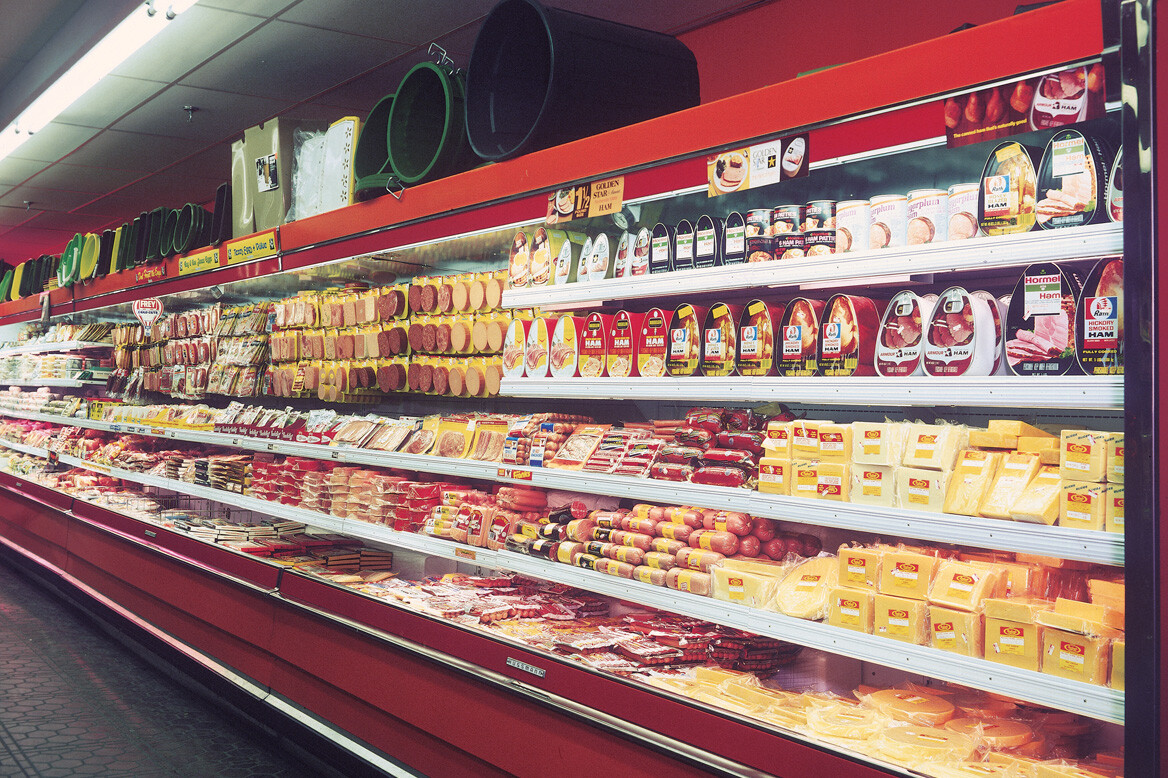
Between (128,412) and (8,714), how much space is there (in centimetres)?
254

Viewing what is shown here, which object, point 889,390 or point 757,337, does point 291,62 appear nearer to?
point 757,337

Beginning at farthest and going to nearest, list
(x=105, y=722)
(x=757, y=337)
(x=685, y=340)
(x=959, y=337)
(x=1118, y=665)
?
(x=105, y=722) → (x=685, y=340) → (x=757, y=337) → (x=959, y=337) → (x=1118, y=665)

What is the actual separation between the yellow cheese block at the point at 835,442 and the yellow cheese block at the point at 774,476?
0.11 m

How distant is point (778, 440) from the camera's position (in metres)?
2.36

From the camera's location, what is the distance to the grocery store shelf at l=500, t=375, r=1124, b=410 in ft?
5.69

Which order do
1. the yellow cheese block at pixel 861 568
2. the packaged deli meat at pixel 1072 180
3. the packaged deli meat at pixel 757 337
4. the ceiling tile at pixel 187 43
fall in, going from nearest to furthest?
the packaged deli meat at pixel 1072 180 < the yellow cheese block at pixel 861 568 < the packaged deli meat at pixel 757 337 < the ceiling tile at pixel 187 43

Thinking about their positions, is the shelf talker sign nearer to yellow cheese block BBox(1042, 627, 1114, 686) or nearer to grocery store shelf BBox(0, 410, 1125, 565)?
grocery store shelf BBox(0, 410, 1125, 565)

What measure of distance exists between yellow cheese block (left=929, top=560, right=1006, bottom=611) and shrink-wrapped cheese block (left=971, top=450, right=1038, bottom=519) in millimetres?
168

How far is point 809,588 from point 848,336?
2.14ft

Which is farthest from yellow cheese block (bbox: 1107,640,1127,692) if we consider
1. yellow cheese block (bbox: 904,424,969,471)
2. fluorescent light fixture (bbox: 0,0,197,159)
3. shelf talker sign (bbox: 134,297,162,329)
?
shelf talker sign (bbox: 134,297,162,329)

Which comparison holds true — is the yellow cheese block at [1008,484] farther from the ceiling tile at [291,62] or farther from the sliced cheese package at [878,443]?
the ceiling tile at [291,62]

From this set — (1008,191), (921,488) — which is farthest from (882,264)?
(921,488)

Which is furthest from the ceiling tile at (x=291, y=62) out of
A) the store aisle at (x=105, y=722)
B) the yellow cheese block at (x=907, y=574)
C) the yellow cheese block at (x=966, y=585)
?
the yellow cheese block at (x=966, y=585)

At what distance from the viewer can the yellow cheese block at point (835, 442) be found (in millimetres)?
2213
